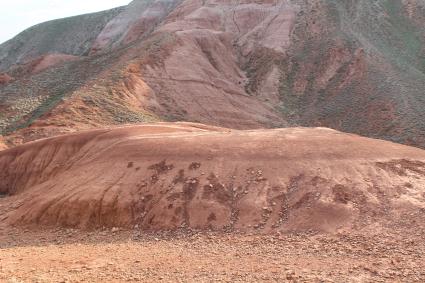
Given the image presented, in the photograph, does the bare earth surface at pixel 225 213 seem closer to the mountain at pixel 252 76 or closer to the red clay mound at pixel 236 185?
the red clay mound at pixel 236 185

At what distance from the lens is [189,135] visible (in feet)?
69.2

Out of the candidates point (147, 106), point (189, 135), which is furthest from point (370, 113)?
point (189, 135)

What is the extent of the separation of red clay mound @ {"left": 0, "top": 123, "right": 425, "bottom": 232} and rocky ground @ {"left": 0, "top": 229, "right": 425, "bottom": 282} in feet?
2.98

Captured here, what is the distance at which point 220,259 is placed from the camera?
1380cm

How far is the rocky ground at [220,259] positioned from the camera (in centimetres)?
1262

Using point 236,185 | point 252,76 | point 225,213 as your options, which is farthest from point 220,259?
point 252,76

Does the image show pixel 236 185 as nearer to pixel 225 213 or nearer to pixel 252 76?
pixel 225 213

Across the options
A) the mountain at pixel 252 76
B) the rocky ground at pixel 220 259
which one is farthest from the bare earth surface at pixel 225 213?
the mountain at pixel 252 76

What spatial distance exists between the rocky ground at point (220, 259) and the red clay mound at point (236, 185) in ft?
2.98

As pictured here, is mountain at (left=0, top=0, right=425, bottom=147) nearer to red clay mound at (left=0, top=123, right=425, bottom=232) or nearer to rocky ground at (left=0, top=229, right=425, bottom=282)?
red clay mound at (left=0, top=123, right=425, bottom=232)

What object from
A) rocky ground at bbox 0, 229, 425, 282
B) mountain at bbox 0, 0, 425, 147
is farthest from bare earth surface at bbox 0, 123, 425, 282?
mountain at bbox 0, 0, 425, 147

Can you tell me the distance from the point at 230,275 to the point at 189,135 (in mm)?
9355

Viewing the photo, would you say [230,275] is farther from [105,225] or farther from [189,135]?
[189,135]

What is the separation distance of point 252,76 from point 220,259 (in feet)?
132
